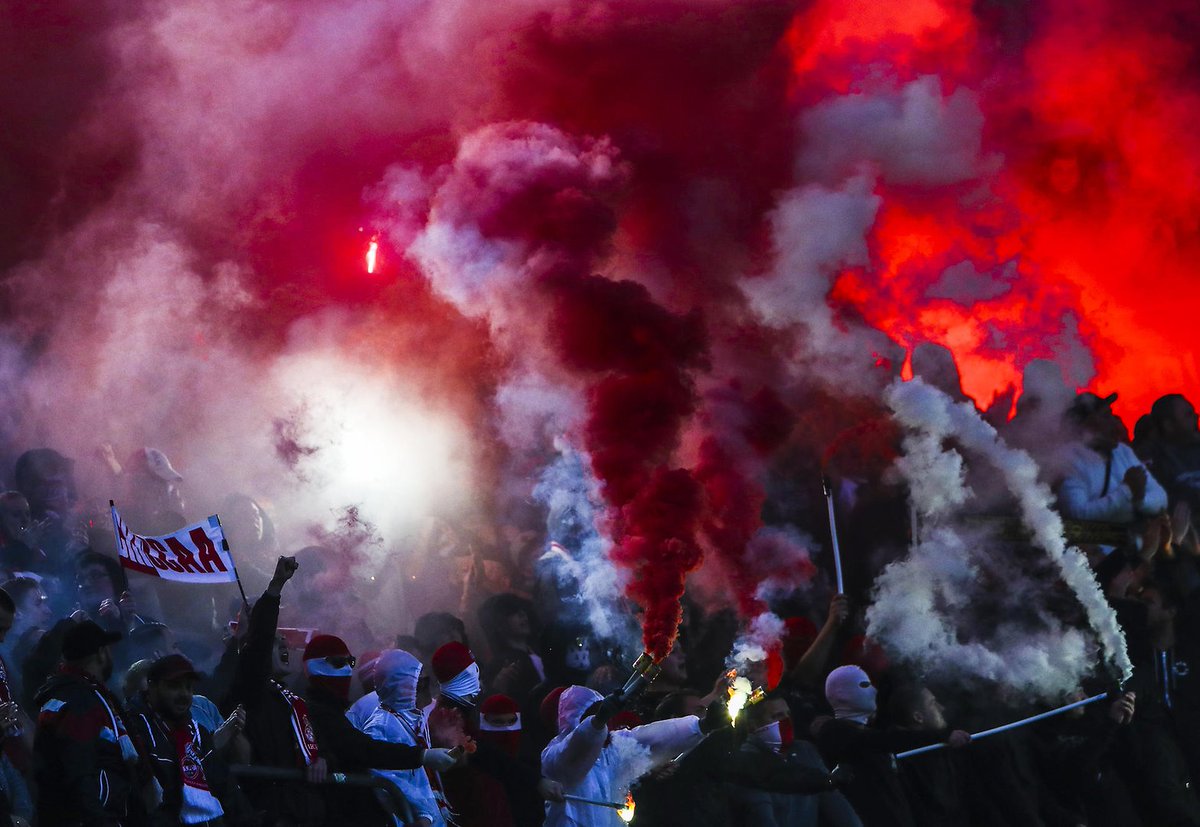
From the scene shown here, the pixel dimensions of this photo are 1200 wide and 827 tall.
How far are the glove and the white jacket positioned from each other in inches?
276

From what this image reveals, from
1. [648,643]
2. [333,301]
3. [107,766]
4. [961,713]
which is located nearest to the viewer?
[107,766]

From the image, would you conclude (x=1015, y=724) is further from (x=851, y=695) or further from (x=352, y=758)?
(x=352, y=758)

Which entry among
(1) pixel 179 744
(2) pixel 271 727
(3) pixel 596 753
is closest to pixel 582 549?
(3) pixel 596 753

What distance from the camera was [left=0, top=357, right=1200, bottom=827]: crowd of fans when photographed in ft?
19.1

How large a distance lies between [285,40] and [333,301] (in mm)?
2626

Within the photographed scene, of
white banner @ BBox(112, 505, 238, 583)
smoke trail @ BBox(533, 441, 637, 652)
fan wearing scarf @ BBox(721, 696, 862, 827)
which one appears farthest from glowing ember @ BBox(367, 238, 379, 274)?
fan wearing scarf @ BBox(721, 696, 862, 827)

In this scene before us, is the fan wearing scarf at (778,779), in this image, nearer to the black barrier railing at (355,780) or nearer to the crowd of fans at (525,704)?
the crowd of fans at (525,704)

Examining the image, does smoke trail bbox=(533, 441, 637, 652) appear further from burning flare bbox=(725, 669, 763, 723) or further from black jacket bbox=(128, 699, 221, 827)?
black jacket bbox=(128, 699, 221, 827)

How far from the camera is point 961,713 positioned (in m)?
9.49

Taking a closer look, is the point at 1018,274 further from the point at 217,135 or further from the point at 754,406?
the point at 217,135

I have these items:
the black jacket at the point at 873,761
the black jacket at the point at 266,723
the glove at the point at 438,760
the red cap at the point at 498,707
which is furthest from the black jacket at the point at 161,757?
the black jacket at the point at 873,761

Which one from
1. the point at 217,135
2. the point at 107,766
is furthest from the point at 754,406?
the point at 107,766

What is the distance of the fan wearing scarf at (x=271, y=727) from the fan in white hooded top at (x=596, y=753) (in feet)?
4.72

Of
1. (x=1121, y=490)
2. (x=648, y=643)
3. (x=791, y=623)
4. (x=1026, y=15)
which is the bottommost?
(x=1121, y=490)
